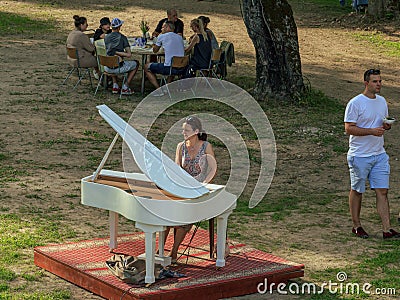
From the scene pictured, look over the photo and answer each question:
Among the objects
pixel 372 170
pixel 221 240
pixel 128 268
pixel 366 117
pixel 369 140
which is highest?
pixel 366 117

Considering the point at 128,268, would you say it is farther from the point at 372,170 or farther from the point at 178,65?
the point at 178,65

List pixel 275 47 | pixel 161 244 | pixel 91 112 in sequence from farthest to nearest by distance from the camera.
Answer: pixel 275 47 → pixel 91 112 → pixel 161 244

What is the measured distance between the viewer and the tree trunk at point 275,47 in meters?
15.6

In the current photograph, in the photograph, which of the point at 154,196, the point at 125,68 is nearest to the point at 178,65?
the point at 125,68

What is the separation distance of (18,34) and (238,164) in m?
13.6

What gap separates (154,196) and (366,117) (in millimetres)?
2708

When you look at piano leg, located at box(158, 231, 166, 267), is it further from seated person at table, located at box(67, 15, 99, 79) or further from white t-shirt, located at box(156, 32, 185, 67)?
seated person at table, located at box(67, 15, 99, 79)

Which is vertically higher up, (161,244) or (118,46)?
(118,46)

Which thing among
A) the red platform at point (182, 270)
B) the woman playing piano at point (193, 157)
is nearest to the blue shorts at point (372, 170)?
the red platform at point (182, 270)

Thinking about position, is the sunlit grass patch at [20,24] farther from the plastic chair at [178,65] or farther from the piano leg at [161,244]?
the piano leg at [161,244]

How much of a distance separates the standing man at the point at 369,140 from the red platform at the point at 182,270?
5.05 feet

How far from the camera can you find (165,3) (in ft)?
87.9

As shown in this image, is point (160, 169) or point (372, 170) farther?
point (372, 170)

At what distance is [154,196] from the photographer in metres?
7.35
